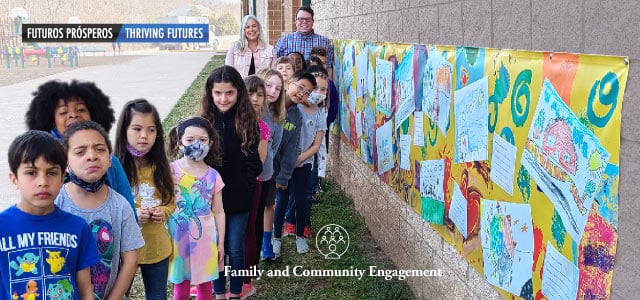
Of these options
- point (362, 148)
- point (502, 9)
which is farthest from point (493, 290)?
point (362, 148)

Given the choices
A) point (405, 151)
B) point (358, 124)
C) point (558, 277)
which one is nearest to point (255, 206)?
point (405, 151)

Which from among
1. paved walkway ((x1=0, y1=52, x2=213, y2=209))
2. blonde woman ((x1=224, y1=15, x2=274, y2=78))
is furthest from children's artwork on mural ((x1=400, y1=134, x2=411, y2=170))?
paved walkway ((x1=0, y1=52, x2=213, y2=209))

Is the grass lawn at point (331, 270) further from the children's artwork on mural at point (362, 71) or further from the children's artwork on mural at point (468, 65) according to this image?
the children's artwork on mural at point (468, 65)

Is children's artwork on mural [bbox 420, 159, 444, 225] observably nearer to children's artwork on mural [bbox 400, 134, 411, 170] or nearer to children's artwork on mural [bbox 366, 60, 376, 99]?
children's artwork on mural [bbox 400, 134, 411, 170]

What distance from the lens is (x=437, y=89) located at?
4.06 metres

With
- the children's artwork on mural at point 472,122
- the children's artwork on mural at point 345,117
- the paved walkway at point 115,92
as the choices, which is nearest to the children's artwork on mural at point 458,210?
the children's artwork on mural at point 472,122

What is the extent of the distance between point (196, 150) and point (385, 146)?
1878 millimetres

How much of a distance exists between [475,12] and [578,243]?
1493 millimetres

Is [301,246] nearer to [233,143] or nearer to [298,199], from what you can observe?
[298,199]

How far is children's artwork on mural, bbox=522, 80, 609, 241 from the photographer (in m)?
2.35

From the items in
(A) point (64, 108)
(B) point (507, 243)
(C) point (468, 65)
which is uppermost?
(C) point (468, 65)

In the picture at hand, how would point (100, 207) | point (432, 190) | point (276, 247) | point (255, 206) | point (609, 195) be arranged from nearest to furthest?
point (609, 195) → point (100, 207) → point (432, 190) → point (255, 206) → point (276, 247)

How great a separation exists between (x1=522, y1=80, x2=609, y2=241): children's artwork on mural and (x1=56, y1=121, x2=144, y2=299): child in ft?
5.39

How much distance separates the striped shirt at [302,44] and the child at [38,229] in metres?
5.48
